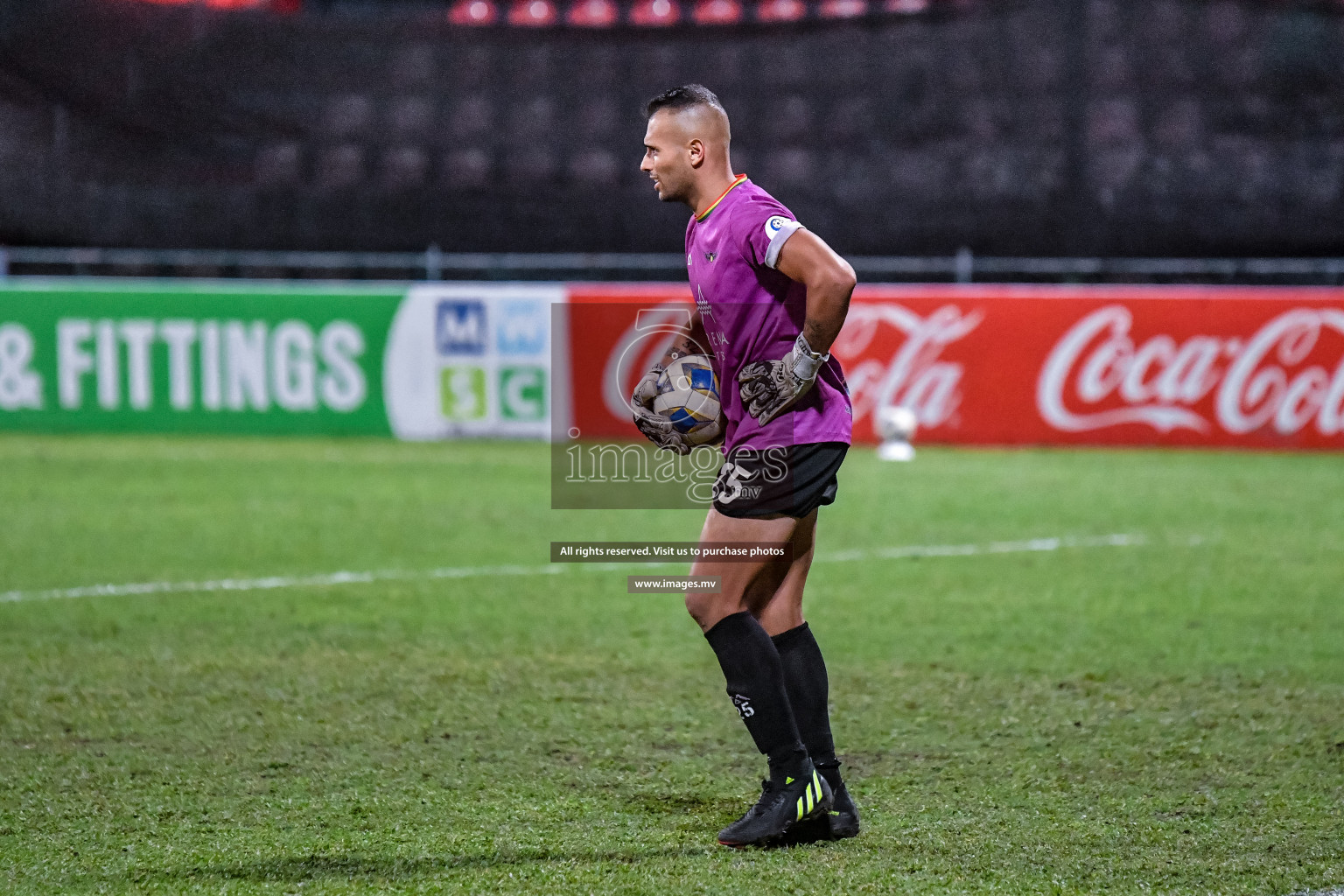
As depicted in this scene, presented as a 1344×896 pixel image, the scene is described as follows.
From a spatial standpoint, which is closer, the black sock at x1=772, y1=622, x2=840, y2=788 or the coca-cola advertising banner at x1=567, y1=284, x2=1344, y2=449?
the black sock at x1=772, y1=622, x2=840, y2=788

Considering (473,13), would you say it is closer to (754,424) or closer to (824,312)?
(754,424)

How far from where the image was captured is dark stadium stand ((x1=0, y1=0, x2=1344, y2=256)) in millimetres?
21984

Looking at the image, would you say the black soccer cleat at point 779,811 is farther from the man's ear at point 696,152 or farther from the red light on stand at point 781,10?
the red light on stand at point 781,10

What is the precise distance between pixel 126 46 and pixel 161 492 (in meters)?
16.0

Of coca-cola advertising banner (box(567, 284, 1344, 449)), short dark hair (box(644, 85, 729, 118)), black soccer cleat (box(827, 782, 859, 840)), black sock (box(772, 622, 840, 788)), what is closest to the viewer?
short dark hair (box(644, 85, 729, 118))

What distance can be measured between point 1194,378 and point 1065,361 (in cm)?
109

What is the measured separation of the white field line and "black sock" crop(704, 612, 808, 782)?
13.8ft

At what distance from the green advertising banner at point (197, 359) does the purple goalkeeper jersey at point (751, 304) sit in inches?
401

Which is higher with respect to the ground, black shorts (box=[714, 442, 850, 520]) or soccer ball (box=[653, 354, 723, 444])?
soccer ball (box=[653, 354, 723, 444])

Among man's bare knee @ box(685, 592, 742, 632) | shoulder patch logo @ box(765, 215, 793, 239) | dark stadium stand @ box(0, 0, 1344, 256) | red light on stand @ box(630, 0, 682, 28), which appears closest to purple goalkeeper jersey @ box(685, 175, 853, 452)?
shoulder patch logo @ box(765, 215, 793, 239)

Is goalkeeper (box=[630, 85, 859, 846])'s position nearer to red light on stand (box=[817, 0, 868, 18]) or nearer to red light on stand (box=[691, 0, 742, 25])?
red light on stand (box=[817, 0, 868, 18])

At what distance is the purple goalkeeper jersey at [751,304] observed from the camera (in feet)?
12.9

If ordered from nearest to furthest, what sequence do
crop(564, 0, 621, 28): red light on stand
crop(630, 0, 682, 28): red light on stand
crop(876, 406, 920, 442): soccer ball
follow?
1. crop(876, 406, 920, 442): soccer ball
2. crop(630, 0, 682, 28): red light on stand
3. crop(564, 0, 621, 28): red light on stand

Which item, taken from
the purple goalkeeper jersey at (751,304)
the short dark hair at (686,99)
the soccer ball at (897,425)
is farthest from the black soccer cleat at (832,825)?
the soccer ball at (897,425)
